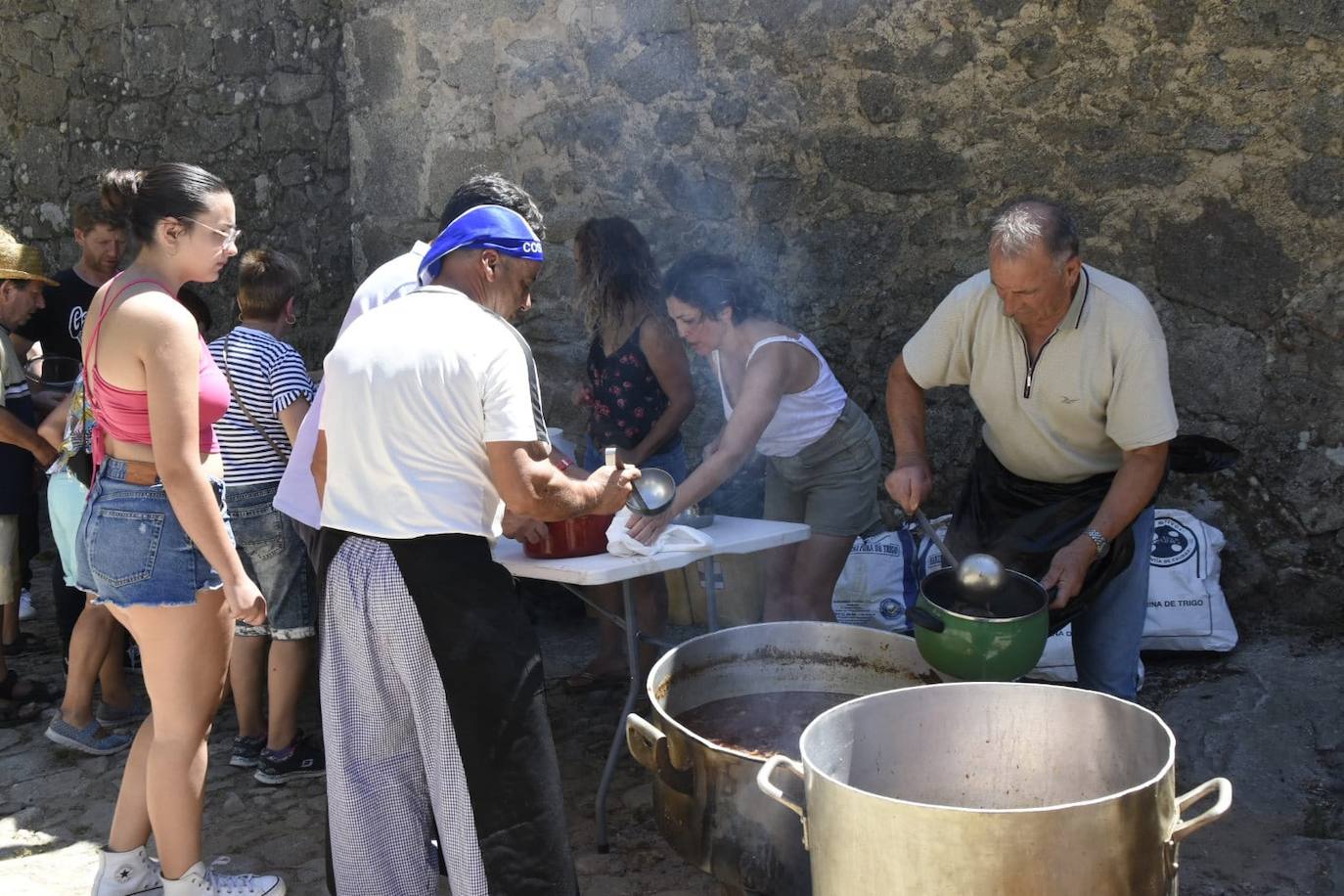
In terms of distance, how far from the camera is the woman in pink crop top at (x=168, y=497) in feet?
8.68

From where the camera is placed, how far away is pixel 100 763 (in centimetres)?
407

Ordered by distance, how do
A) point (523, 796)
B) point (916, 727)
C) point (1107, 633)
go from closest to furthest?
point (916, 727) < point (523, 796) < point (1107, 633)

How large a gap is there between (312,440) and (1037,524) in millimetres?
1822

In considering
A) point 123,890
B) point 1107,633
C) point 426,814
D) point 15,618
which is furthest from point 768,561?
point 15,618

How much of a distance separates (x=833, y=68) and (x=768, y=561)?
185cm

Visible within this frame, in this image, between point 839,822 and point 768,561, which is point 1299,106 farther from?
point 839,822

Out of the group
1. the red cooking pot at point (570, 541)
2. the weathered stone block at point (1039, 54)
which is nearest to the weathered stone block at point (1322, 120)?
the weathered stone block at point (1039, 54)

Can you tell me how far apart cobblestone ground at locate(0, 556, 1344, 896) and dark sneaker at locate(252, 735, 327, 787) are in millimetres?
38

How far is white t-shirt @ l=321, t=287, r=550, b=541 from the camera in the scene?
→ 93.3 inches

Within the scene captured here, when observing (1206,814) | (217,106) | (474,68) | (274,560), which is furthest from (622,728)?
(217,106)

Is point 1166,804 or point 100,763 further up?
point 1166,804

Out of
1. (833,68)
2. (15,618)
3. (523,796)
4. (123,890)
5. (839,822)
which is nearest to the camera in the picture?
(839,822)

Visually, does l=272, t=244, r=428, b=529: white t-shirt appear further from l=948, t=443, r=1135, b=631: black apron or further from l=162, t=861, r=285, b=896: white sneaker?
l=948, t=443, r=1135, b=631: black apron

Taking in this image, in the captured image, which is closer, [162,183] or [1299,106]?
[162,183]
